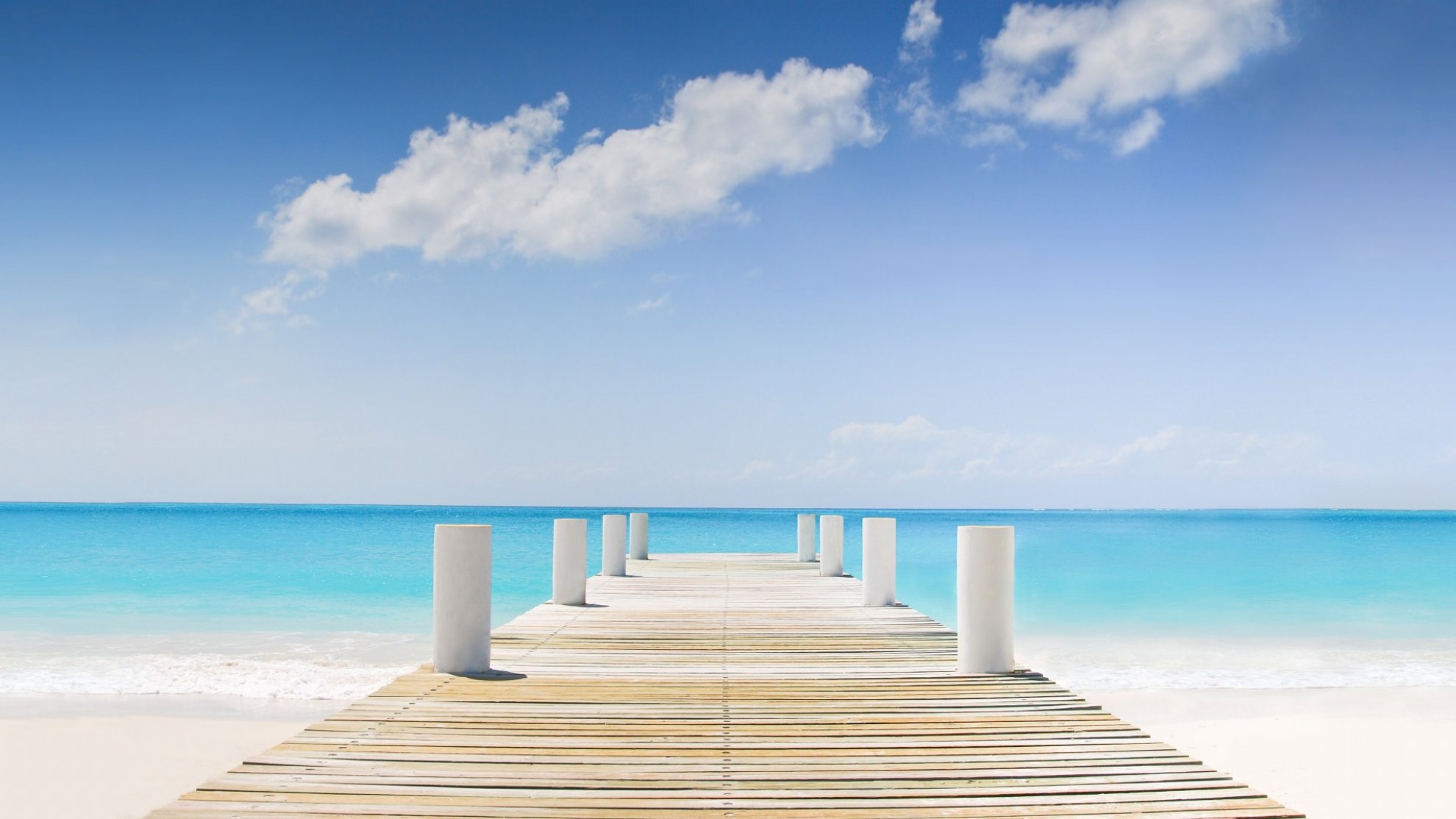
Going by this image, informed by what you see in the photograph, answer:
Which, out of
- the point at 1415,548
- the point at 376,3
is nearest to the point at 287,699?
the point at 376,3

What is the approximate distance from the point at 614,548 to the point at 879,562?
4878mm

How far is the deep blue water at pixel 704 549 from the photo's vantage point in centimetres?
2198

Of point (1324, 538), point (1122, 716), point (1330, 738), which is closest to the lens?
point (1330, 738)

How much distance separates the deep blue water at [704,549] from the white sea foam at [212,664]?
1.26m

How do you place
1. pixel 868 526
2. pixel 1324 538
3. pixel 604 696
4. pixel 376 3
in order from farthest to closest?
1. pixel 1324 538
2. pixel 376 3
3. pixel 868 526
4. pixel 604 696

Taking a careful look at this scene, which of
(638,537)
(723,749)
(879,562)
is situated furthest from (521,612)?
(723,749)

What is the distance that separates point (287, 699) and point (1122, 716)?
1042 centimetres

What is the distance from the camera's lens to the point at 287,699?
44.1ft

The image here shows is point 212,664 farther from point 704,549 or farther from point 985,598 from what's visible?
point 704,549

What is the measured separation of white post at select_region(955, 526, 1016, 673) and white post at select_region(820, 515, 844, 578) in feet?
23.3

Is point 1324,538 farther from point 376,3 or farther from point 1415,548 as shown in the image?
point 376,3

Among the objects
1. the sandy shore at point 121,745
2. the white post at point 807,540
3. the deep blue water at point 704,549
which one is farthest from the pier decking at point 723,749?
→ the deep blue water at point 704,549

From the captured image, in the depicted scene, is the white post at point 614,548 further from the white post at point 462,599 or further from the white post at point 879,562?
the white post at point 462,599

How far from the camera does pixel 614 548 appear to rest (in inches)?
559
